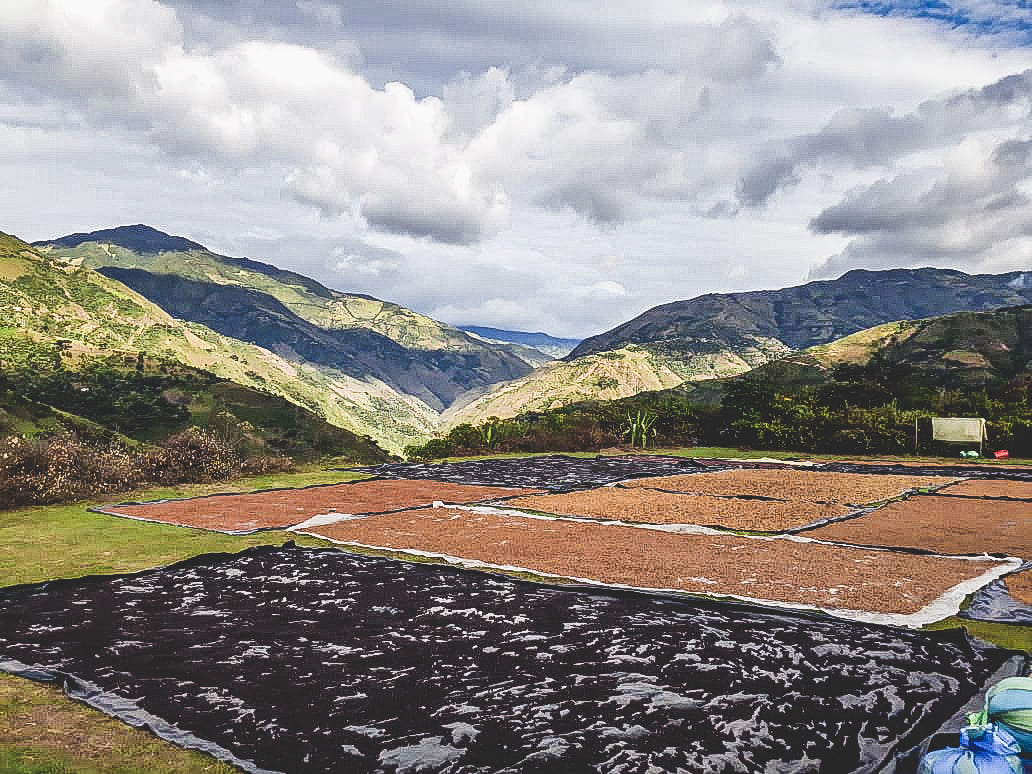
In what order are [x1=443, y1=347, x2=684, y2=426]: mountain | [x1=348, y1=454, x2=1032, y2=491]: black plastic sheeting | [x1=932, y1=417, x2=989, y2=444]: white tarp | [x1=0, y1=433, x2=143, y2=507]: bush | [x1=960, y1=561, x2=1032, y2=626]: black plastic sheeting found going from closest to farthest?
[x1=960, y1=561, x2=1032, y2=626]: black plastic sheeting, [x1=0, y1=433, x2=143, y2=507]: bush, [x1=348, y1=454, x2=1032, y2=491]: black plastic sheeting, [x1=932, y1=417, x2=989, y2=444]: white tarp, [x1=443, y1=347, x2=684, y2=426]: mountain

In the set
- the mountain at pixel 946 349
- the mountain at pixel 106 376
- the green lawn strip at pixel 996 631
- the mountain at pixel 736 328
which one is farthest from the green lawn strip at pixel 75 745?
the mountain at pixel 736 328

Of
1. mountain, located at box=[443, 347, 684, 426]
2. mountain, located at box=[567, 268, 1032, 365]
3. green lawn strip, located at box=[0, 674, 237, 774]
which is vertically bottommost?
green lawn strip, located at box=[0, 674, 237, 774]

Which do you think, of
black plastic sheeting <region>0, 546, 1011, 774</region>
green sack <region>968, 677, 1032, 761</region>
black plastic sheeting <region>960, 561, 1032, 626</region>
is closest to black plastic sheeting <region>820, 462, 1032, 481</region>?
black plastic sheeting <region>960, 561, 1032, 626</region>

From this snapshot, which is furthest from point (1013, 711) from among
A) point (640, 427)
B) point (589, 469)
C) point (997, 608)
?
point (640, 427)

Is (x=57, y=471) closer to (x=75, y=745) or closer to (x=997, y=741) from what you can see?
(x=75, y=745)

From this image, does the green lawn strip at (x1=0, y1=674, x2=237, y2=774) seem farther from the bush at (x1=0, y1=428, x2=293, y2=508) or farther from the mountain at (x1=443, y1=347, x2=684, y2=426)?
the mountain at (x1=443, y1=347, x2=684, y2=426)

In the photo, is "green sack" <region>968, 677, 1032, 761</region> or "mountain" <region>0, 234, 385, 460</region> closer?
"green sack" <region>968, 677, 1032, 761</region>
